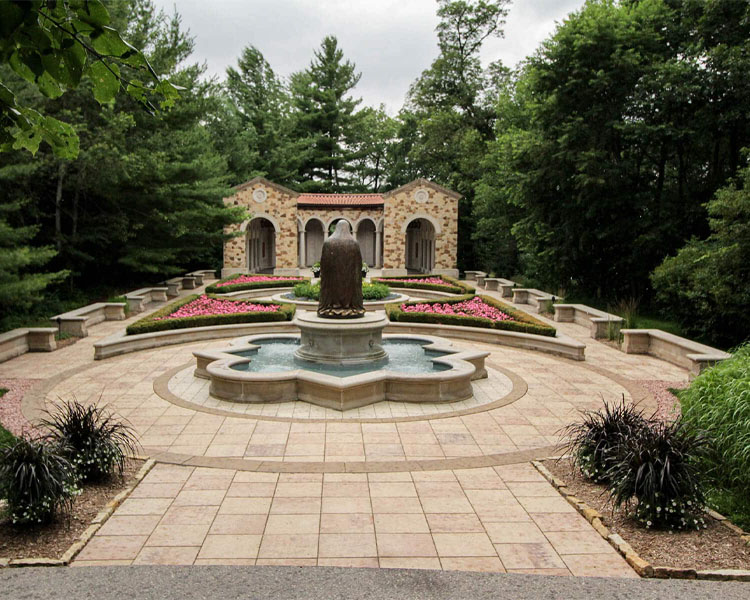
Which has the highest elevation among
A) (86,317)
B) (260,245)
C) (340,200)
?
(340,200)

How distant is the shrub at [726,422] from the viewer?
17.6ft

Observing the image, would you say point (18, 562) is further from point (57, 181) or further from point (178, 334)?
point (57, 181)

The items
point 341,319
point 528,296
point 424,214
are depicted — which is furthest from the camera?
point 424,214

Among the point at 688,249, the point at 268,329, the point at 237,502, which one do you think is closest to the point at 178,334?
the point at 268,329

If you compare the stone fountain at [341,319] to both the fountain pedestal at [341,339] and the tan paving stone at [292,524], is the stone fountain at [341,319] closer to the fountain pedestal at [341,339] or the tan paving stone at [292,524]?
the fountain pedestal at [341,339]

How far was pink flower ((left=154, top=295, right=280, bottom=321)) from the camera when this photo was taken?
15.8 metres

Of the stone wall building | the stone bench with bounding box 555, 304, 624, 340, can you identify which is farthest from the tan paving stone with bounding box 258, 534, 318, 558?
the stone wall building

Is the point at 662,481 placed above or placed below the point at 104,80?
below

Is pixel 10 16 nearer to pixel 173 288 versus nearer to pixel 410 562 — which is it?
pixel 410 562

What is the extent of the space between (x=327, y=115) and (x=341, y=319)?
3753 cm

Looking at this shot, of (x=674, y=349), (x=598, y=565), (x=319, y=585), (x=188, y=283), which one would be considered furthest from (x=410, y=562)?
(x=188, y=283)

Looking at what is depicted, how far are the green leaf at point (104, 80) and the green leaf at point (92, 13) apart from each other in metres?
0.31

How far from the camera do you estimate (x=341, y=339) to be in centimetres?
1033

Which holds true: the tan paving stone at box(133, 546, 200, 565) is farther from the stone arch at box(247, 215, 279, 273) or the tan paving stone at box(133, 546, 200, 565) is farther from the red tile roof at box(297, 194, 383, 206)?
the red tile roof at box(297, 194, 383, 206)
